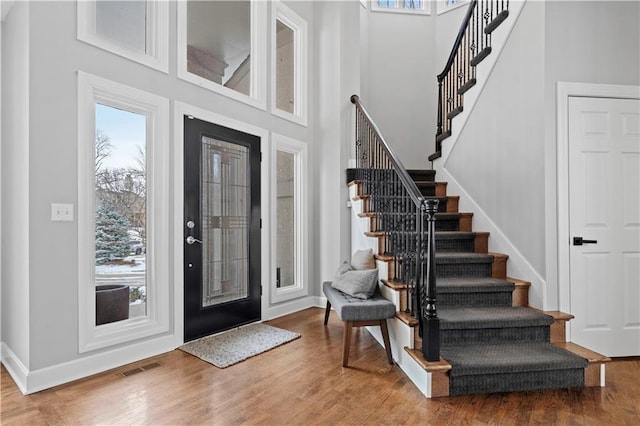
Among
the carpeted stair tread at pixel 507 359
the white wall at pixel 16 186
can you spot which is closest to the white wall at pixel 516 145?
the carpeted stair tread at pixel 507 359

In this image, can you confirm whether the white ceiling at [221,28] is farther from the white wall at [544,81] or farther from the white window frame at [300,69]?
the white wall at [544,81]

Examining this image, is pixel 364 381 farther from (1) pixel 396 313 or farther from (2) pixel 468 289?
(2) pixel 468 289

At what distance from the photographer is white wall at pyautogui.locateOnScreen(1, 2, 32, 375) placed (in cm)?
235

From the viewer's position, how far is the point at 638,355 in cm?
293

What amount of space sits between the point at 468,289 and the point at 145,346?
2.68 meters

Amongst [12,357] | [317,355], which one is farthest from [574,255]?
[12,357]

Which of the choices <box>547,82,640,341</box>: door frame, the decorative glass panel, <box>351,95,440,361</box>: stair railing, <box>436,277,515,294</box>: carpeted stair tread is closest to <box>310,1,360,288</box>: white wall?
<box>351,95,440,361</box>: stair railing

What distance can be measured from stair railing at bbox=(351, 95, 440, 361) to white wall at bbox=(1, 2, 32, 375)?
2.61 metres

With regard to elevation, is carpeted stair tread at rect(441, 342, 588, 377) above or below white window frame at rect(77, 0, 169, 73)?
below

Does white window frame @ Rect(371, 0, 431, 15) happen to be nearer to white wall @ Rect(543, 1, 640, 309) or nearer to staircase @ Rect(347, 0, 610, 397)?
staircase @ Rect(347, 0, 610, 397)

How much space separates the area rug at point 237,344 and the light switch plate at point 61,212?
1.40 metres

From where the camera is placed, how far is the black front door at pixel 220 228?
3.23m

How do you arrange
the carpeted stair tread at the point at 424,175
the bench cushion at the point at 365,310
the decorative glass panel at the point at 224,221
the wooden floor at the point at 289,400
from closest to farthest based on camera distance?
the wooden floor at the point at 289,400, the bench cushion at the point at 365,310, the decorative glass panel at the point at 224,221, the carpeted stair tread at the point at 424,175

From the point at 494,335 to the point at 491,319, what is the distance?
0.13 metres
